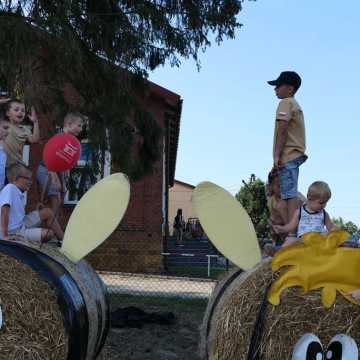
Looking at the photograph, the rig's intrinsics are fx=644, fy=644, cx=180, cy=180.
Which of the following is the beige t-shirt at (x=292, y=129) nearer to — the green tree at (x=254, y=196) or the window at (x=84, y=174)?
the window at (x=84, y=174)

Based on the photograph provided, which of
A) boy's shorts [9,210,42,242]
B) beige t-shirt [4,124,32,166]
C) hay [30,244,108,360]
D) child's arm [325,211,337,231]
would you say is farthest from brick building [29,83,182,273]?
hay [30,244,108,360]

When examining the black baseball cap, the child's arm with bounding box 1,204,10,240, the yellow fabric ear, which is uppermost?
the black baseball cap

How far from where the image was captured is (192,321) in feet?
25.7

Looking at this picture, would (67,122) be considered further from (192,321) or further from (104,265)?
(104,265)

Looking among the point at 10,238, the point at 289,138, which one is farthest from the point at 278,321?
the point at 289,138

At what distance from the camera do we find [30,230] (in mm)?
4836

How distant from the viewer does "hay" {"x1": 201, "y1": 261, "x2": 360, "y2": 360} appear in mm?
3348

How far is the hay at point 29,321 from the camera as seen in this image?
3455 millimetres

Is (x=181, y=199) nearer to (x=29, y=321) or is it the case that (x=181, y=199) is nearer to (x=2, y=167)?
(x=2, y=167)

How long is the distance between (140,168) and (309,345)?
20.1 feet

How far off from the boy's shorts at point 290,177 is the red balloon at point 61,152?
1605mm

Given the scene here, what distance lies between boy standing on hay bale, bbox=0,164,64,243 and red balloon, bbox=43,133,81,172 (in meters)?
0.31

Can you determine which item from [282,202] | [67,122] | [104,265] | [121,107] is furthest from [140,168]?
[104,265]

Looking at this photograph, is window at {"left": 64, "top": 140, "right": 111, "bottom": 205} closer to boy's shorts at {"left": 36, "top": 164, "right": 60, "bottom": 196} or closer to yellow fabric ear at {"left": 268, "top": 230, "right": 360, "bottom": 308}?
boy's shorts at {"left": 36, "top": 164, "right": 60, "bottom": 196}
